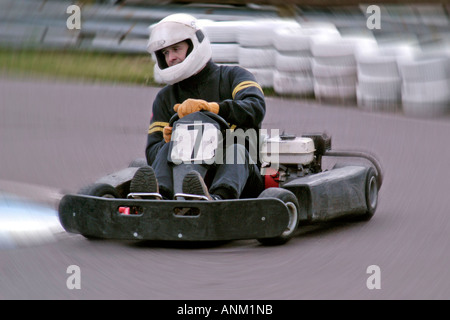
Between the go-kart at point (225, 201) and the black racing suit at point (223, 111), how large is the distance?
91mm

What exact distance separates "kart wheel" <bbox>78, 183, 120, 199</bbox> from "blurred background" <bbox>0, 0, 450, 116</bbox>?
18.5 ft

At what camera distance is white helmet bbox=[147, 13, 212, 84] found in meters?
5.36

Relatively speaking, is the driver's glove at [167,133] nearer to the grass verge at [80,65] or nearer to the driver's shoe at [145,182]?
the driver's shoe at [145,182]

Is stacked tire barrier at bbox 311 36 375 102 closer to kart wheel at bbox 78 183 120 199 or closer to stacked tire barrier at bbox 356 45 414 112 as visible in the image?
stacked tire barrier at bbox 356 45 414 112

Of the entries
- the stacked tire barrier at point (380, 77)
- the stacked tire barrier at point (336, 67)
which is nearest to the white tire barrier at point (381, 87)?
the stacked tire barrier at point (380, 77)

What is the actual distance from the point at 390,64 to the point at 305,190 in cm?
565

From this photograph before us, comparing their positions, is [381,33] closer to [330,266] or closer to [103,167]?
[103,167]

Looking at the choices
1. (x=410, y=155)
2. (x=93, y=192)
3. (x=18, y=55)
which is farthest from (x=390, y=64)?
(x=18, y=55)

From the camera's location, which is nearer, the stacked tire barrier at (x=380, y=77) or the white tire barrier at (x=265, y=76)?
the stacked tire barrier at (x=380, y=77)

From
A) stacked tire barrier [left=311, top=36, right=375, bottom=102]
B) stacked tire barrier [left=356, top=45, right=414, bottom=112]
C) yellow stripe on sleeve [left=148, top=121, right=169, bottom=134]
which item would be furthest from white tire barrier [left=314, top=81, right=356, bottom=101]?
yellow stripe on sleeve [left=148, top=121, right=169, bottom=134]

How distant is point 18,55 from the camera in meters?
17.5

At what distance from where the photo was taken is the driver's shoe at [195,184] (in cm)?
470

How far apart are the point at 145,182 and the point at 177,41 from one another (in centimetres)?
97

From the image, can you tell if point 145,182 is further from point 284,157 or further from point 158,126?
point 284,157
